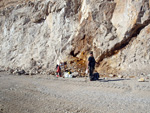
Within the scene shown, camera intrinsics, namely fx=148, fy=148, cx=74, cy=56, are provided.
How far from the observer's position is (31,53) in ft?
55.0

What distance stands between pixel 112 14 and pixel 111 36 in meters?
2.05

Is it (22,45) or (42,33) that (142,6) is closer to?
(42,33)

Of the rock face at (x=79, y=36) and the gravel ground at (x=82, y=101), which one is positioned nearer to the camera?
the gravel ground at (x=82, y=101)

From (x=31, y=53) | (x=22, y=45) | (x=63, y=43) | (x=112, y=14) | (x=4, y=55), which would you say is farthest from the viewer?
(x=4, y=55)

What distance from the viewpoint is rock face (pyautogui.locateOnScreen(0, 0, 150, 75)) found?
1029 cm

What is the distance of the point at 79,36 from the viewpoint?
1326cm

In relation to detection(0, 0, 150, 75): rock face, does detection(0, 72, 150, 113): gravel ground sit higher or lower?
lower

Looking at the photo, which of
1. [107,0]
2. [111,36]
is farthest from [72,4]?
[111,36]

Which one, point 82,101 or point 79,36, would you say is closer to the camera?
point 82,101

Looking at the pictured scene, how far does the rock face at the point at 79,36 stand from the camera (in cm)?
1029

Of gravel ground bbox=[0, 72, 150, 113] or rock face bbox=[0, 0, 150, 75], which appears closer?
gravel ground bbox=[0, 72, 150, 113]

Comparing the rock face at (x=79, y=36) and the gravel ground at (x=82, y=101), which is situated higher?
the rock face at (x=79, y=36)

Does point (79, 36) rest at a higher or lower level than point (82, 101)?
higher

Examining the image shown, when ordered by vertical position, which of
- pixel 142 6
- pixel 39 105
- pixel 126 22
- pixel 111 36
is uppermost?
pixel 142 6
